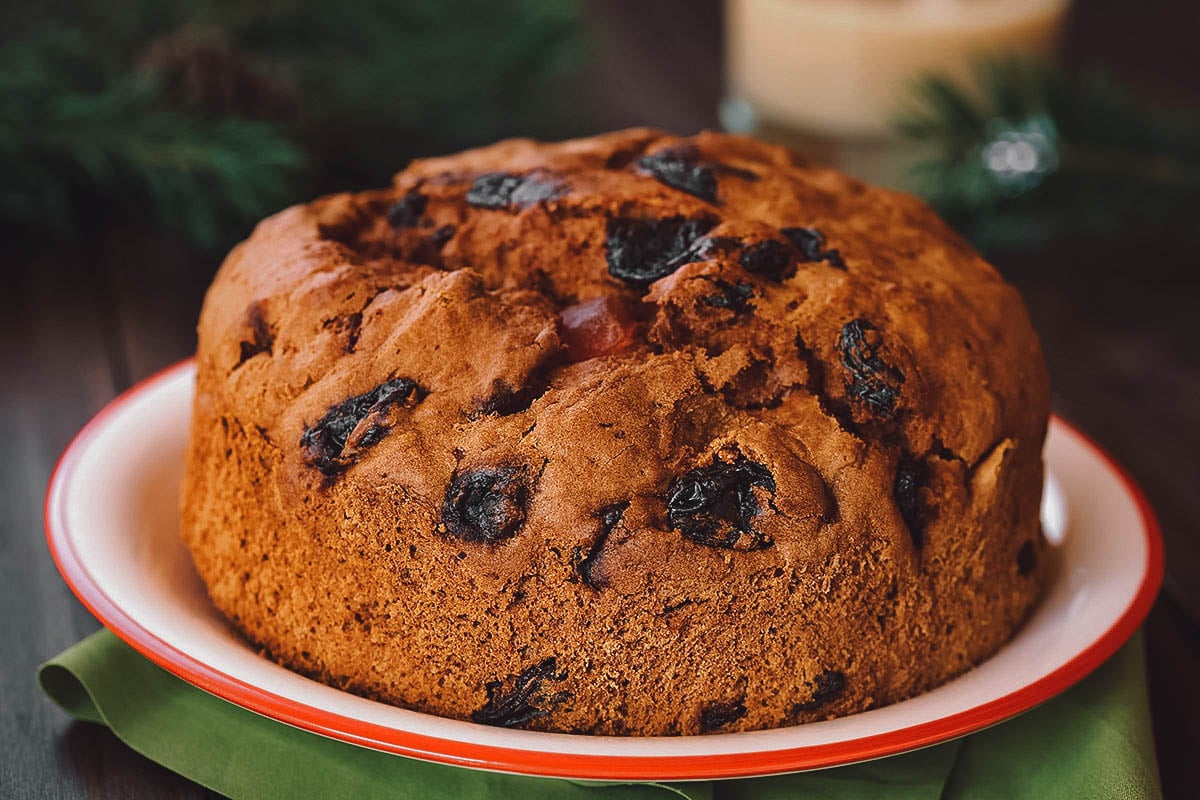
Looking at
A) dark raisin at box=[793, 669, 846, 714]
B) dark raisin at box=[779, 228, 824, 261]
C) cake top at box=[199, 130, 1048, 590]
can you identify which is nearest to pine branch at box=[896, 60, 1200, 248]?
cake top at box=[199, 130, 1048, 590]

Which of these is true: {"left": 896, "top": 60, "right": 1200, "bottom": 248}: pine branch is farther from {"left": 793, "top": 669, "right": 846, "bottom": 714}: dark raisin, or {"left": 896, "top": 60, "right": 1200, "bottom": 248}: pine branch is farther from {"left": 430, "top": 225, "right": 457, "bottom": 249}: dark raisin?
{"left": 793, "top": 669, "right": 846, "bottom": 714}: dark raisin

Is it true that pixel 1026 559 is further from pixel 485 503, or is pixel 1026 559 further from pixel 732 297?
pixel 485 503

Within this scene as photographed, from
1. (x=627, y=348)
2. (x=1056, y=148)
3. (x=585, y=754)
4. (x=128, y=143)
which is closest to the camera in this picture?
(x=585, y=754)

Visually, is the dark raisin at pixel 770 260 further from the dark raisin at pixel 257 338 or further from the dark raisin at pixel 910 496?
the dark raisin at pixel 257 338

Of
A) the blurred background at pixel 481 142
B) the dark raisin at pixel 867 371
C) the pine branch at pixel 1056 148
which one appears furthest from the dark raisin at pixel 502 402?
the pine branch at pixel 1056 148

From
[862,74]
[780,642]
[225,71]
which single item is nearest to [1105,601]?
[780,642]

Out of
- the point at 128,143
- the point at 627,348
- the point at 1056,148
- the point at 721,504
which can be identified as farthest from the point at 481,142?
the point at 721,504
